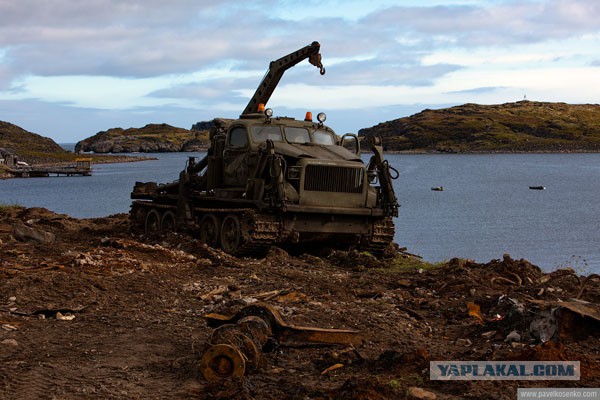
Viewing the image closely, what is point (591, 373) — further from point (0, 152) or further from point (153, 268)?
point (0, 152)

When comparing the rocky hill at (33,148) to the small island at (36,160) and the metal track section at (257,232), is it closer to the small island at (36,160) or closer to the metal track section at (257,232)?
the small island at (36,160)

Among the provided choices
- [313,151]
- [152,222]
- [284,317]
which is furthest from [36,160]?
[284,317]

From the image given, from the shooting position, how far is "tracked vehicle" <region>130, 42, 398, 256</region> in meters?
18.4

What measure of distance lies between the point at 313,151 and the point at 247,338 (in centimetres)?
1070

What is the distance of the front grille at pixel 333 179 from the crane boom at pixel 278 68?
387 centimetres

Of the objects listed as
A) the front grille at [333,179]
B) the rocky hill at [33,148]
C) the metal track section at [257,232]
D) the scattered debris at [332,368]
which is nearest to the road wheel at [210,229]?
the metal track section at [257,232]

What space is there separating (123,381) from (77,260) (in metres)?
7.66

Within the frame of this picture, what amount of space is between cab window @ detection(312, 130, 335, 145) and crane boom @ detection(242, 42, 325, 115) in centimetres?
185

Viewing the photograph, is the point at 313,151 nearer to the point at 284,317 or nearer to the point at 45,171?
the point at 284,317

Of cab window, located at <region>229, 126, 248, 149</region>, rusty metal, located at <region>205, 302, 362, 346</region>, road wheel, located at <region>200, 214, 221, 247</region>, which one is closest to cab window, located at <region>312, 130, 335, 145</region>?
cab window, located at <region>229, 126, 248, 149</region>

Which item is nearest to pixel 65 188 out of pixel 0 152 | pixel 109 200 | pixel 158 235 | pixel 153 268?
pixel 109 200

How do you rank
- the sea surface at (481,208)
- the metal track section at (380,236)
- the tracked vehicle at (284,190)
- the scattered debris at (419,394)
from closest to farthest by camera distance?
the scattered debris at (419,394) < the tracked vehicle at (284,190) < the metal track section at (380,236) < the sea surface at (481,208)

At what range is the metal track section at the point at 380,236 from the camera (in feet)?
63.6

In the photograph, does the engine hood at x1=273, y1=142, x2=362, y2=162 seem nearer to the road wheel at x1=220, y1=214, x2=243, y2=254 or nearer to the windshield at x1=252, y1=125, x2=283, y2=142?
the windshield at x1=252, y1=125, x2=283, y2=142
